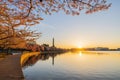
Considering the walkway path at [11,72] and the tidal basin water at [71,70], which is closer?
the walkway path at [11,72]

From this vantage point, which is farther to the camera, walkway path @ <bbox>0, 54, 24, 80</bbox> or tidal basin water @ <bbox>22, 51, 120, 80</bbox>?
tidal basin water @ <bbox>22, 51, 120, 80</bbox>

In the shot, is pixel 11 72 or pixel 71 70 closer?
pixel 11 72

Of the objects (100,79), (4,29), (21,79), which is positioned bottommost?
(100,79)

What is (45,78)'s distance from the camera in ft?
83.1

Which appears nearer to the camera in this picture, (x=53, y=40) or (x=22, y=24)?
(x=22, y=24)

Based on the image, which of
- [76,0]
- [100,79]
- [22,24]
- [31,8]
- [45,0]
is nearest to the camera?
[76,0]

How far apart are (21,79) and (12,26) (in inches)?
149

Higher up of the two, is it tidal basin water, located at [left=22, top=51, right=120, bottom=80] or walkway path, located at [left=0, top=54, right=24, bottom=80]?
walkway path, located at [left=0, top=54, right=24, bottom=80]

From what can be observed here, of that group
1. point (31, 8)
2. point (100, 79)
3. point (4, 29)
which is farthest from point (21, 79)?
point (100, 79)

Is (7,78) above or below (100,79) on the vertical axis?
above

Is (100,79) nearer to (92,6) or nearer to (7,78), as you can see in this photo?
(7,78)

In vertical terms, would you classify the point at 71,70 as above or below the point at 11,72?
below

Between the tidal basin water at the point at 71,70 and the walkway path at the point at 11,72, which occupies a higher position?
the walkway path at the point at 11,72

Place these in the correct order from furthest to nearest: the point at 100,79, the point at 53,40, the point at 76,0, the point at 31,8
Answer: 1. the point at 53,40
2. the point at 100,79
3. the point at 31,8
4. the point at 76,0
